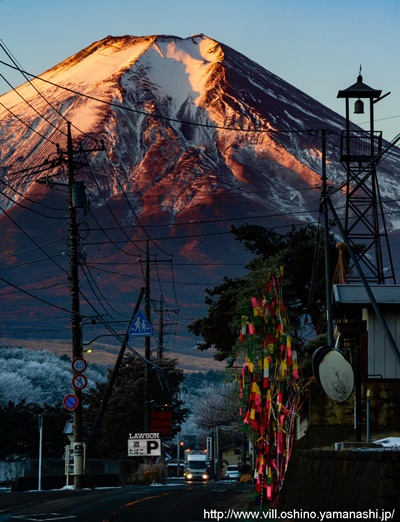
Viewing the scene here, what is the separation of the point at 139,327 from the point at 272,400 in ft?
127

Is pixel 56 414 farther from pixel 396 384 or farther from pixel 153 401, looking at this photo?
pixel 396 384

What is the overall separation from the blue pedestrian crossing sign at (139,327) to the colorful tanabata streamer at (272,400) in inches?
1464

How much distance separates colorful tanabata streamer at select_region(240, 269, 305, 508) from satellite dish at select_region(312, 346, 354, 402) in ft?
12.2

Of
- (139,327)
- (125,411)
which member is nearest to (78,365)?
(139,327)

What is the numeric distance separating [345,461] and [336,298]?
19540 millimetres

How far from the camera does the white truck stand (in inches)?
4296

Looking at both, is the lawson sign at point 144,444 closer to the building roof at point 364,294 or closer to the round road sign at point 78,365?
the round road sign at point 78,365

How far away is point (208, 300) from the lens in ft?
249

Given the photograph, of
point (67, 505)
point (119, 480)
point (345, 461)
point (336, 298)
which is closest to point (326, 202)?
point (336, 298)

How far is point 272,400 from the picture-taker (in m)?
29.6

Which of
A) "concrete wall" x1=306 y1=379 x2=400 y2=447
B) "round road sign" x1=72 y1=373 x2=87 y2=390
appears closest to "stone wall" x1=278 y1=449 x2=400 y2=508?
"concrete wall" x1=306 y1=379 x2=400 y2=447

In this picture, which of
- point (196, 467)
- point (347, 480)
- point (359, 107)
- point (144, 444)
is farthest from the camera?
point (196, 467)

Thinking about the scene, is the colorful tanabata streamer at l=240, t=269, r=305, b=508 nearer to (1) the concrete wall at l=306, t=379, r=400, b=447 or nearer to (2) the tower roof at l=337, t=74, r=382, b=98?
(1) the concrete wall at l=306, t=379, r=400, b=447

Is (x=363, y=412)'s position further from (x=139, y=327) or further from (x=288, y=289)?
(x=139, y=327)
